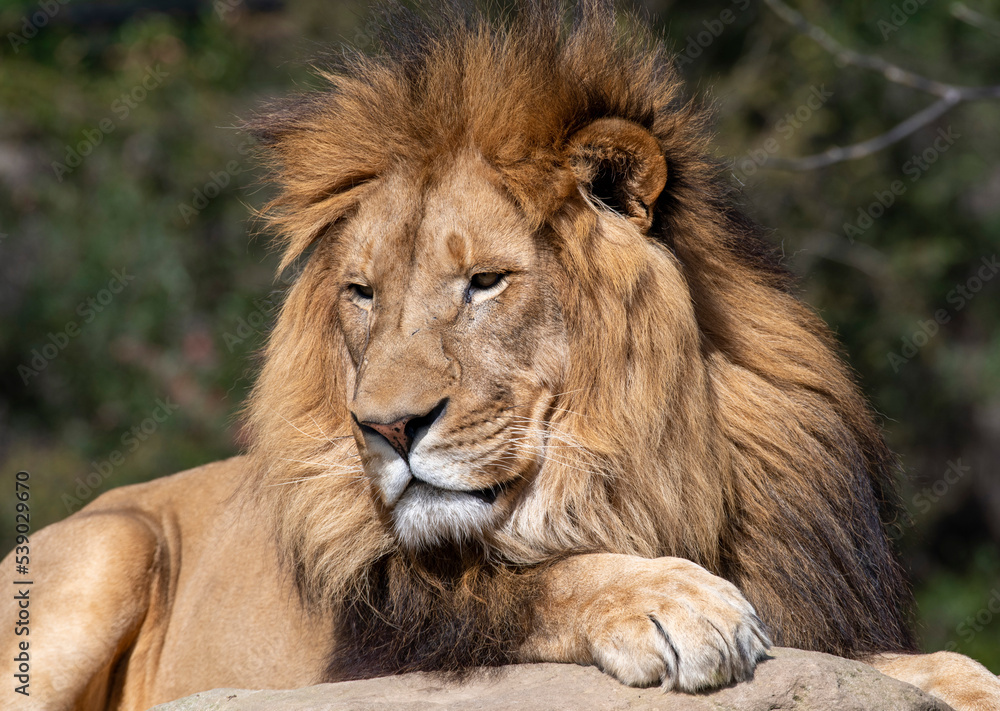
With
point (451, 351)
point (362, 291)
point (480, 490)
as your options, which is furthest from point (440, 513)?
point (362, 291)

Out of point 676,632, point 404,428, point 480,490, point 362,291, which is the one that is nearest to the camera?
point 676,632

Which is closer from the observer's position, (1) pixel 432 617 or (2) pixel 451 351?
(2) pixel 451 351

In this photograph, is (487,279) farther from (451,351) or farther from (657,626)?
(657,626)

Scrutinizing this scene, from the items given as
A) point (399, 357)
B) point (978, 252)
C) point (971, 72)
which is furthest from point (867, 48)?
point (399, 357)

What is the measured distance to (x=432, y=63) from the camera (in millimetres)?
2754

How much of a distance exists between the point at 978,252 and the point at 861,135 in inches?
51.1

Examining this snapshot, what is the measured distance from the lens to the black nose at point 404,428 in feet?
7.58

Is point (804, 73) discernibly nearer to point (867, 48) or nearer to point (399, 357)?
point (867, 48)

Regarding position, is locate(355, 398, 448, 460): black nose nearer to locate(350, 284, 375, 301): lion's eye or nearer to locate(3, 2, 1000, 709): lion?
locate(3, 2, 1000, 709): lion

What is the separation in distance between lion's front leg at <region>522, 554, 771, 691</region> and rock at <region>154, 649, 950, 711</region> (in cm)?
3

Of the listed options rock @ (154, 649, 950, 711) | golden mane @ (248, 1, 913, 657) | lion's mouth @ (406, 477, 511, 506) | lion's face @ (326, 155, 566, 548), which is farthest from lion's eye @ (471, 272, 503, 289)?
rock @ (154, 649, 950, 711)

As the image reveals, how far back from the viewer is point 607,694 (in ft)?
7.18

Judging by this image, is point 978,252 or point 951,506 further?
point 951,506

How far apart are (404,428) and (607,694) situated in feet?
2.29
